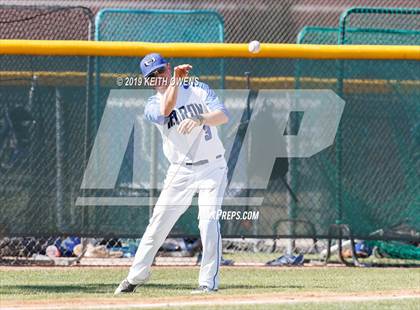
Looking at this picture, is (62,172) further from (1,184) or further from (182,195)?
(182,195)

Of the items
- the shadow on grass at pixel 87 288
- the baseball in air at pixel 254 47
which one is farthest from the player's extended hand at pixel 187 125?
the baseball in air at pixel 254 47

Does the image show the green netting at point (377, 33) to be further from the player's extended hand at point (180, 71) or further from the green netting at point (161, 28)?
the player's extended hand at point (180, 71)

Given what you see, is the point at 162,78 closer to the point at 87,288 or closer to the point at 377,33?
the point at 87,288

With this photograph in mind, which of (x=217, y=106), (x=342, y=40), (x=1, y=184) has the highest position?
(x=342, y=40)

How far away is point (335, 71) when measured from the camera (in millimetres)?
11422

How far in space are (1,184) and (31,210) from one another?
403mm

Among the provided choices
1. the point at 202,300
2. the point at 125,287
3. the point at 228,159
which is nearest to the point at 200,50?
the point at 228,159

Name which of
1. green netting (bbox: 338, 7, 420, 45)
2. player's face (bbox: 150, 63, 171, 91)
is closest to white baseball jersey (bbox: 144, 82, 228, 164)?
player's face (bbox: 150, 63, 171, 91)

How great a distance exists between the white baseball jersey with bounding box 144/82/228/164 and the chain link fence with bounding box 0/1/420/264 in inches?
95.7

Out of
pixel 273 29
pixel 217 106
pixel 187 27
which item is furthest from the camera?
pixel 273 29

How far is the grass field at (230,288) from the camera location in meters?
7.80

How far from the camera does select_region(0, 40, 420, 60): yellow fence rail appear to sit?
10.9 metres

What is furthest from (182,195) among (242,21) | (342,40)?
(242,21)

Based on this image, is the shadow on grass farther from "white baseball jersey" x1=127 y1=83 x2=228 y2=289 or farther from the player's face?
the player's face
